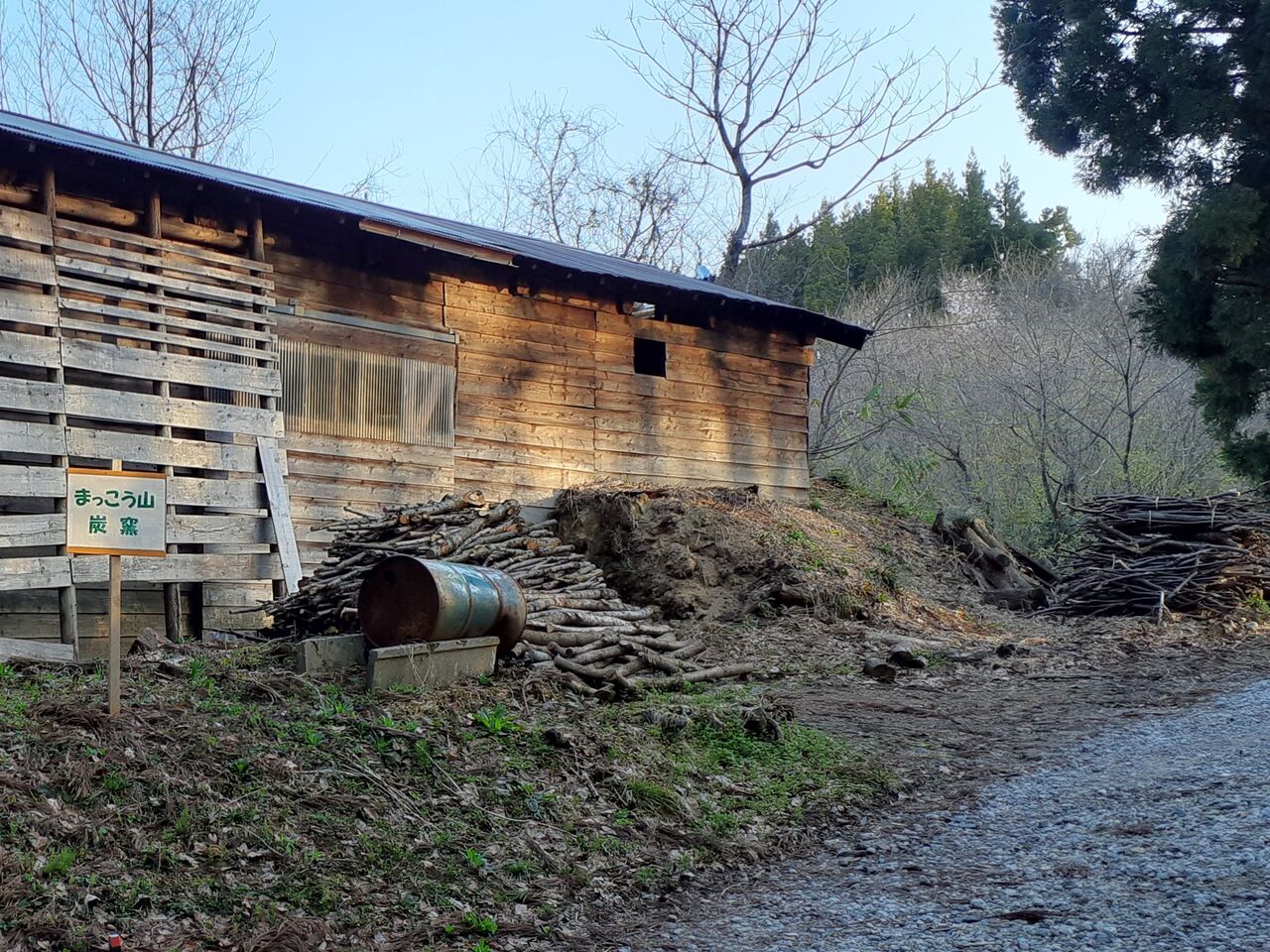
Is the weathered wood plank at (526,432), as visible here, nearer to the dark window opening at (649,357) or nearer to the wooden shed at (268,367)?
the wooden shed at (268,367)

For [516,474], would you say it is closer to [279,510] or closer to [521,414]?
[521,414]

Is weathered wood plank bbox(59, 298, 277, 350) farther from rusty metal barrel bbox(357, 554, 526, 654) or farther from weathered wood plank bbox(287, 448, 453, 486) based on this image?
rusty metal barrel bbox(357, 554, 526, 654)

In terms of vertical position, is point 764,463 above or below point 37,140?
below

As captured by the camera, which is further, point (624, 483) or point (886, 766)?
point (624, 483)

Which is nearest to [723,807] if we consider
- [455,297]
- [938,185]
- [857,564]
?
[857,564]

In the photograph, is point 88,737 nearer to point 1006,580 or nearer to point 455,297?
point 455,297

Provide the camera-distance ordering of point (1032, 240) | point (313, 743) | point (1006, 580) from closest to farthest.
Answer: point (313, 743)
point (1006, 580)
point (1032, 240)

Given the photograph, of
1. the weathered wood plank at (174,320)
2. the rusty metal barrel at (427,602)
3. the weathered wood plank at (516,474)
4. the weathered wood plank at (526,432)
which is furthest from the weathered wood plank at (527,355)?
the rusty metal barrel at (427,602)

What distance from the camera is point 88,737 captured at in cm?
595

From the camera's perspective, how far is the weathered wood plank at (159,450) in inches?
428

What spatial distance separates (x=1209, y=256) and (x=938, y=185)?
1291 inches

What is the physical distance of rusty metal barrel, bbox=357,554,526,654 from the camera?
7.87 meters

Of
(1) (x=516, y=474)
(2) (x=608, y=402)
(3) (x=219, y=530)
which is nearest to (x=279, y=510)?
(3) (x=219, y=530)

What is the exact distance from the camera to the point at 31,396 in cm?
1047
